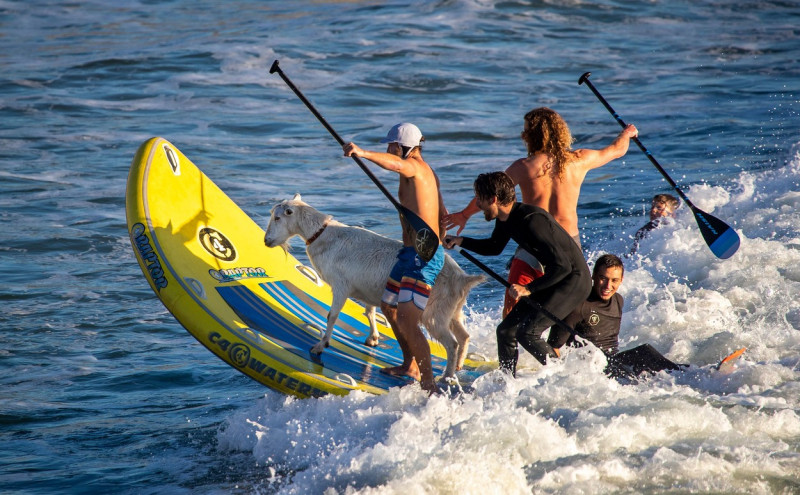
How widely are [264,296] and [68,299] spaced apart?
3.51m

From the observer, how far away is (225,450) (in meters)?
7.49

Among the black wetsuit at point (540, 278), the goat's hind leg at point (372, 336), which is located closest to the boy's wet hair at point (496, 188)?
the black wetsuit at point (540, 278)

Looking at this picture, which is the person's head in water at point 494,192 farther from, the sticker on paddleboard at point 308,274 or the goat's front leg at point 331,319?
the sticker on paddleboard at point 308,274

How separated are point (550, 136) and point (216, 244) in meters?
3.58

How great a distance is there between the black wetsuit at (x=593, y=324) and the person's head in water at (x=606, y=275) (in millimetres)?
66

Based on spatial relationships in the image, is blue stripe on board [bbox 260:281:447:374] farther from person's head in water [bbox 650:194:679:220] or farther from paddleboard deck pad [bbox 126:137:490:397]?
person's head in water [bbox 650:194:679:220]

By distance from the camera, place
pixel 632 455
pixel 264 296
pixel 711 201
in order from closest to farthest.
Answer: pixel 632 455 < pixel 264 296 < pixel 711 201

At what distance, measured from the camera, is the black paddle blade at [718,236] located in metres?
8.25

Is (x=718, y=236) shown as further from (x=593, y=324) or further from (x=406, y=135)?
(x=406, y=135)

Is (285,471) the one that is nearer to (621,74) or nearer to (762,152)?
(762,152)

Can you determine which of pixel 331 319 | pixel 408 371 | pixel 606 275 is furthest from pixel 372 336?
pixel 606 275

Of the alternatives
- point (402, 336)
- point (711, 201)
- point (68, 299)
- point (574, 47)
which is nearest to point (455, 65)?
point (574, 47)

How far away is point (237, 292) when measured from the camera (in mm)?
8609

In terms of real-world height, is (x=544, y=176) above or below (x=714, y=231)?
above
